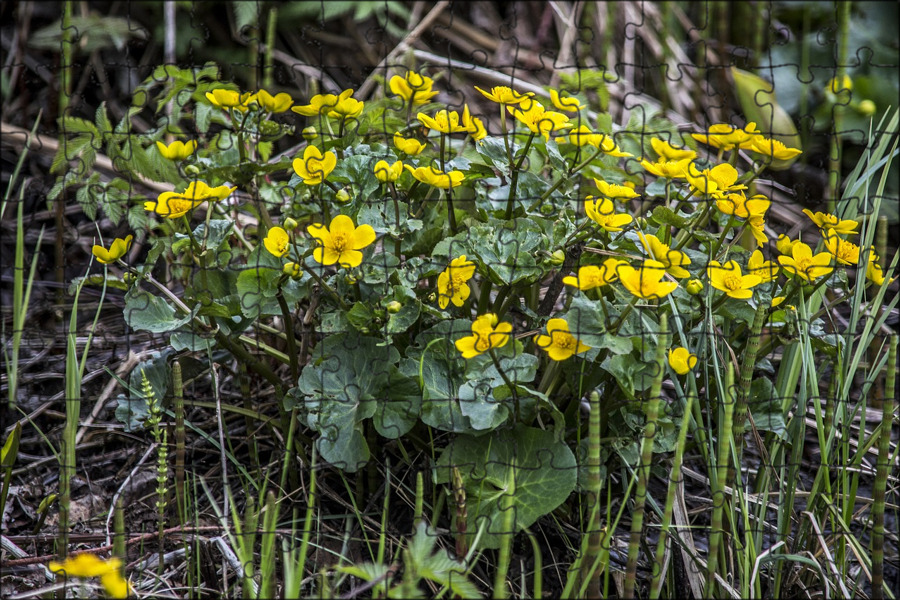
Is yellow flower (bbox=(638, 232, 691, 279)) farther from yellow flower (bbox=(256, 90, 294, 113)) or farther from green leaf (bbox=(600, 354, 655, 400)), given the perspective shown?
yellow flower (bbox=(256, 90, 294, 113))

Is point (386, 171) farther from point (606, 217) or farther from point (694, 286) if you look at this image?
point (694, 286)

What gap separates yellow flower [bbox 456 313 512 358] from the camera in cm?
113

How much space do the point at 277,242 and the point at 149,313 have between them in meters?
0.25

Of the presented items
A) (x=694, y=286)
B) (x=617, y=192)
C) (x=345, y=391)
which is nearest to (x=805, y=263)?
(x=694, y=286)

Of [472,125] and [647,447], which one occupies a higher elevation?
[472,125]

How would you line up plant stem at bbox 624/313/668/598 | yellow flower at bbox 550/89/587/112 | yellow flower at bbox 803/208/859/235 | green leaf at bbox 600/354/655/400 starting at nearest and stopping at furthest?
plant stem at bbox 624/313/668/598 < green leaf at bbox 600/354/655/400 < yellow flower at bbox 803/208/859/235 < yellow flower at bbox 550/89/587/112

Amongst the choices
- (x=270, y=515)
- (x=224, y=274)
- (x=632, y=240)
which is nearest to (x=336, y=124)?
(x=224, y=274)

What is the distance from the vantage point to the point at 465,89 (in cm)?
273

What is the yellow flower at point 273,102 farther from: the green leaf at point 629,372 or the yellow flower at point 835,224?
the yellow flower at point 835,224

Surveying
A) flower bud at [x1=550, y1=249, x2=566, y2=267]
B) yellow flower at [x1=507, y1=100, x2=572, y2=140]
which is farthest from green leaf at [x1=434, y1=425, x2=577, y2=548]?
yellow flower at [x1=507, y1=100, x2=572, y2=140]

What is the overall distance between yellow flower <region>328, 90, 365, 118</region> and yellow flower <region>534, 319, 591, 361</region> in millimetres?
492

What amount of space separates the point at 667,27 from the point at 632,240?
5.16ft

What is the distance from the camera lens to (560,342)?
114 centimetres
